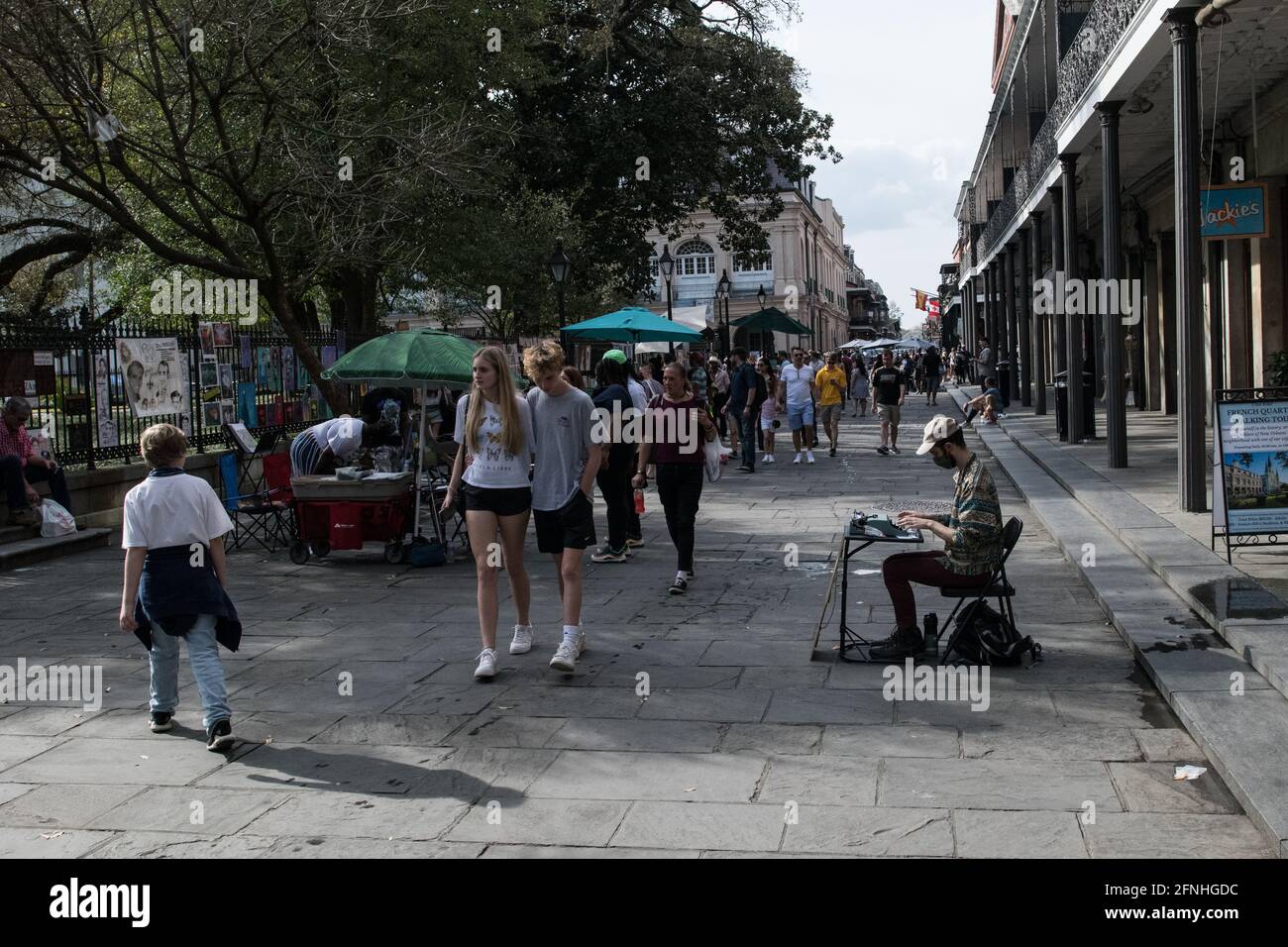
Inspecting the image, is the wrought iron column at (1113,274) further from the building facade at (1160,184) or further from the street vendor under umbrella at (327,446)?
the street vendor under umbrella at (327,446)

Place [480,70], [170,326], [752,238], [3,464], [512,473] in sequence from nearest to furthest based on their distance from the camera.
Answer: [512,473] → [3,464] → [170,326] → [480,70] → [752,238]

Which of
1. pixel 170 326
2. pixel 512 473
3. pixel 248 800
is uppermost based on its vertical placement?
pixel 170 326

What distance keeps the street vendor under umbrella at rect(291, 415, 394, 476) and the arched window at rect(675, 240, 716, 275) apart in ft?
213

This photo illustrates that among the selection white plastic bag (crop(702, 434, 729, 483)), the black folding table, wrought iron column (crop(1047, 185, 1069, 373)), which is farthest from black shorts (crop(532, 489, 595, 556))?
wrought iron column (crop(1047, 185, 1069, 373))

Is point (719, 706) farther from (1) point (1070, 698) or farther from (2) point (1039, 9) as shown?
(2) point (1039, 9)

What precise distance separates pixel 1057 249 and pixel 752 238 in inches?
410

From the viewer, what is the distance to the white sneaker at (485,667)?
23.8 ft

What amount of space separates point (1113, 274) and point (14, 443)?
477 inches

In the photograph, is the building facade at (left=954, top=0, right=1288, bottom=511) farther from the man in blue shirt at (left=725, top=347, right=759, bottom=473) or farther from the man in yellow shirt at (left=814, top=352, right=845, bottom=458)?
the man in blue shirt at (left=725, top=347, right=759, bottom=473)

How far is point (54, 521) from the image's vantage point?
13227 millimetres

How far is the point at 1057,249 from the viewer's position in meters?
24.0

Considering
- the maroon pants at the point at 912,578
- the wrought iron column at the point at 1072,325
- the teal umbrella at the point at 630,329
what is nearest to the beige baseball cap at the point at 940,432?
the maroon pants at the point at 912,578

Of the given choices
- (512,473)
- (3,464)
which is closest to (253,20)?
(3,464)

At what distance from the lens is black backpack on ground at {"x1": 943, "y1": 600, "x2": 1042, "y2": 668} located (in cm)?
723
